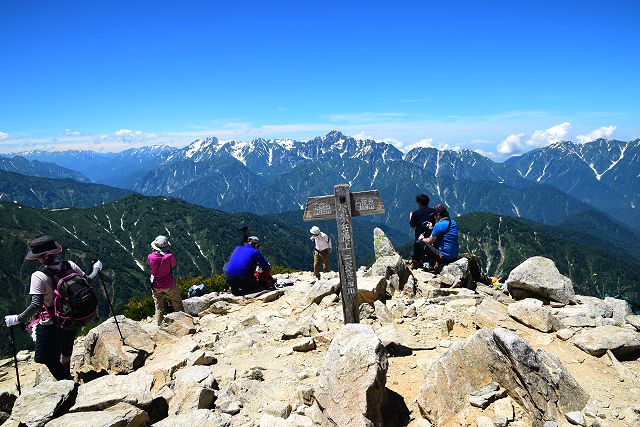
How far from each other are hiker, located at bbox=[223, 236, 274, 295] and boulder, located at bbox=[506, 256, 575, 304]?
27.6 feet

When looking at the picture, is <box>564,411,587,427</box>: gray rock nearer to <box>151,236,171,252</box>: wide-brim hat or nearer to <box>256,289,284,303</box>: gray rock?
<box>256,289,284,303</box>: gray rock

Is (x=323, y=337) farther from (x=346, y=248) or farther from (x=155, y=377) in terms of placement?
(x=155, y=377)

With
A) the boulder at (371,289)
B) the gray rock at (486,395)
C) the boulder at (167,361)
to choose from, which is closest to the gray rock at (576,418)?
the gray rock at (486,395)

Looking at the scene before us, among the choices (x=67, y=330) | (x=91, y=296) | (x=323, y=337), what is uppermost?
(x=91, y=296)

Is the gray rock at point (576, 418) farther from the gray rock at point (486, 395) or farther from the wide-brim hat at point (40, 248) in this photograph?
the wide-brim hat at point (40, 248)

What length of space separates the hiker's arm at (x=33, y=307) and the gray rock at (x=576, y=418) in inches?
370

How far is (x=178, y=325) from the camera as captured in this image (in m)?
11.5

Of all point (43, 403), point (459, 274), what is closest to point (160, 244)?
point (43, 403)

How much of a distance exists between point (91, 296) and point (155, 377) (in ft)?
7.07

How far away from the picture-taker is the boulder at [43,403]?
5709 millimetres

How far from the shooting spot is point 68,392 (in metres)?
6.30

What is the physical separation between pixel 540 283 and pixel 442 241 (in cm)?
361

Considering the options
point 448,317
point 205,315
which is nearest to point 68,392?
point 205,315

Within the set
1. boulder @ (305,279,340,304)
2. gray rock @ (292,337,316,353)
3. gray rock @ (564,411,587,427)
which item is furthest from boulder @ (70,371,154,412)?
gray rock @ (564,411,587,427)
